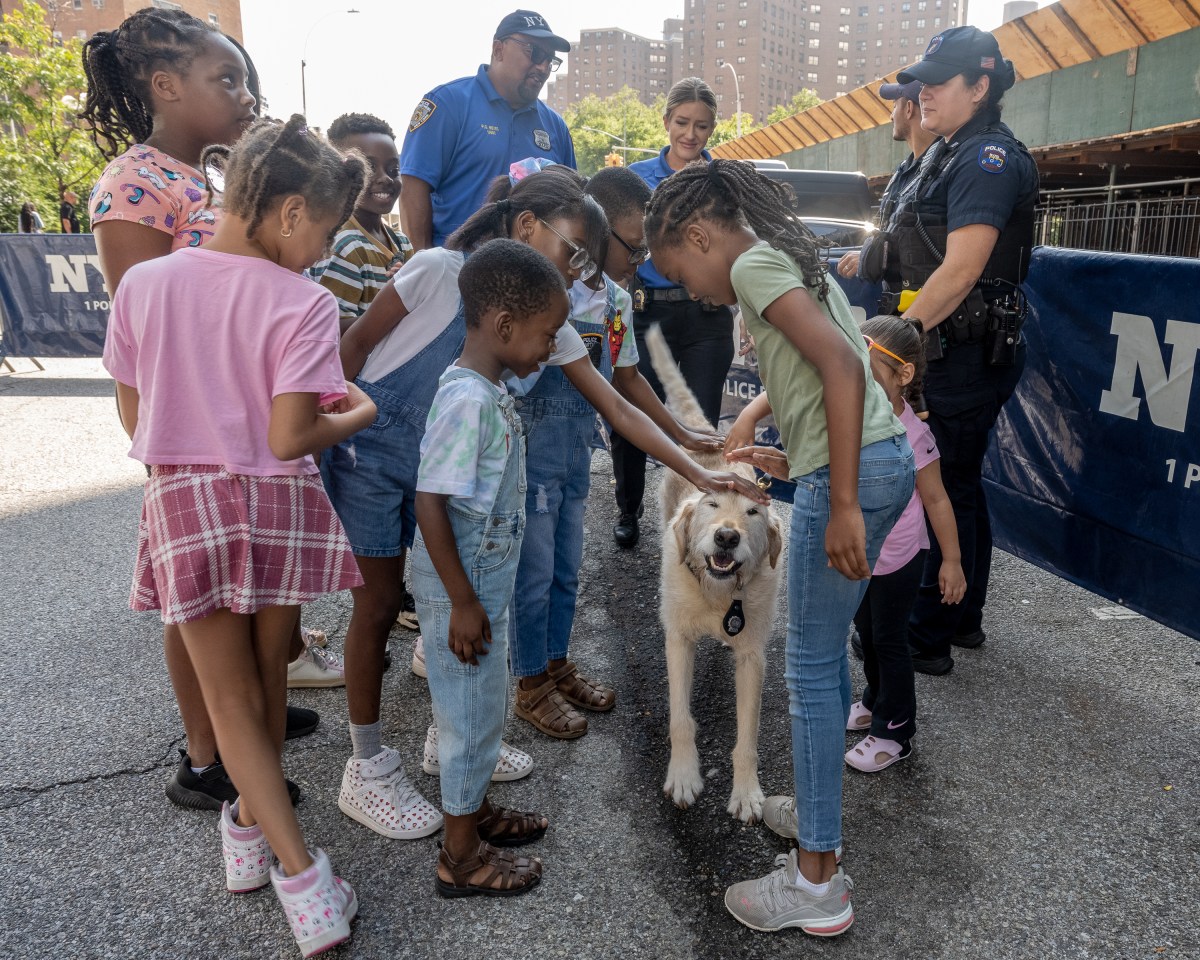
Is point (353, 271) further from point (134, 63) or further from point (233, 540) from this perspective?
point (233, 540)

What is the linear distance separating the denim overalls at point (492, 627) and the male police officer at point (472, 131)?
2396mm

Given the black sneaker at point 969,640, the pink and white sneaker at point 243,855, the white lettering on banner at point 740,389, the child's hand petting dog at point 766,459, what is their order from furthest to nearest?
the white lettering on banner at point 740,389 → the black sneaker at point 969,640 → the child's hand petting dog at point 766,459 → the pink and white sneaker at point 243,855

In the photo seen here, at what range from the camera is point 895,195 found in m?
4.00

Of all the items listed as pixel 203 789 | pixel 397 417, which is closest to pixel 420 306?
pixel 397 417

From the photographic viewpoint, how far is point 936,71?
11.7 feet

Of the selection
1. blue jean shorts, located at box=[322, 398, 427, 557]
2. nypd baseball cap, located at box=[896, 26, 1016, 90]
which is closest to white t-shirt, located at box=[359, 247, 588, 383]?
blue jean shorts, located at box=[322, 398, 427, 557]

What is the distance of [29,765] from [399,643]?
60.3 inches

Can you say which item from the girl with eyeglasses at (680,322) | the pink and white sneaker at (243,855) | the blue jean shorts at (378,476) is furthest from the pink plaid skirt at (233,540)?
the girl with eyeglasses at (680,322)

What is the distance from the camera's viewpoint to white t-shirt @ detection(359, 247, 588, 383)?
267 cm

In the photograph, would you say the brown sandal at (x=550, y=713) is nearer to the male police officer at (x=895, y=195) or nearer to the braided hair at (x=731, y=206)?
the braided hair at (x=731, y=206)

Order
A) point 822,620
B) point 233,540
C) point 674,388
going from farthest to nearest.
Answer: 1. point 674,388
2. point 822,620
3. point 233,540

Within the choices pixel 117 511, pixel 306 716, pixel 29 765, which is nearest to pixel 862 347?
pixel 306 716

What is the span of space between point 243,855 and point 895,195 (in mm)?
3692

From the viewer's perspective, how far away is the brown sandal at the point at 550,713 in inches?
133
